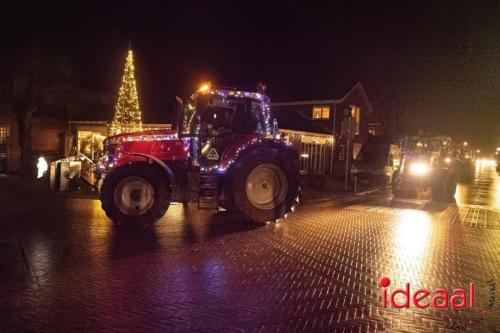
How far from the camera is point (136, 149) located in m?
9.84

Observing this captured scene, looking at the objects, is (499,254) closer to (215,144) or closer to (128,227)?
(215,144)

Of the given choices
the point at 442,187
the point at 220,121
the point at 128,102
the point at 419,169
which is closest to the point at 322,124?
the point at 419,169

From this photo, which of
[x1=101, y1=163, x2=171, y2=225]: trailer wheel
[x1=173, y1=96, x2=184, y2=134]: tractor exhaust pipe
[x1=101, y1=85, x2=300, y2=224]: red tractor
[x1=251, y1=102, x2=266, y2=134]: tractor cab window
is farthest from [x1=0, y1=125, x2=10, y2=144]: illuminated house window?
[x1=251, y1=102, x2=266, y2=134]: tractor cab window

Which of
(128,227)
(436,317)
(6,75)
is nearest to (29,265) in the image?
(128,227)

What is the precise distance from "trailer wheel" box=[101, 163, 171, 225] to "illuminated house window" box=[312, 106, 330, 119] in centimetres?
2370

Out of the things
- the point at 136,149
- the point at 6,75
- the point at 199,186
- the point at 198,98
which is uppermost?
the point at 6,75

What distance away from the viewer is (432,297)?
592 cm

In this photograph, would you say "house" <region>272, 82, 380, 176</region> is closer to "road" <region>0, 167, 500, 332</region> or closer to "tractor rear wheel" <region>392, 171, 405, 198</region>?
"tractor rear wheel" <region>392, 171, 405, 198</region>

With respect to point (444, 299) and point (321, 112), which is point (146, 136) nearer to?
point (444, 299)

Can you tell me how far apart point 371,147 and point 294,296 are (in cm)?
2119

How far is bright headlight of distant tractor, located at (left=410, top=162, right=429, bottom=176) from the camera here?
701 inches

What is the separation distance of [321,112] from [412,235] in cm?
2278

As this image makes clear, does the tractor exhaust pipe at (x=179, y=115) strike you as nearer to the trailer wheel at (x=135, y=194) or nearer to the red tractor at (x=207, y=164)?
the red tractor at (x=207, y=164)

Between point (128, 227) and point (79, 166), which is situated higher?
point (79, 166)
